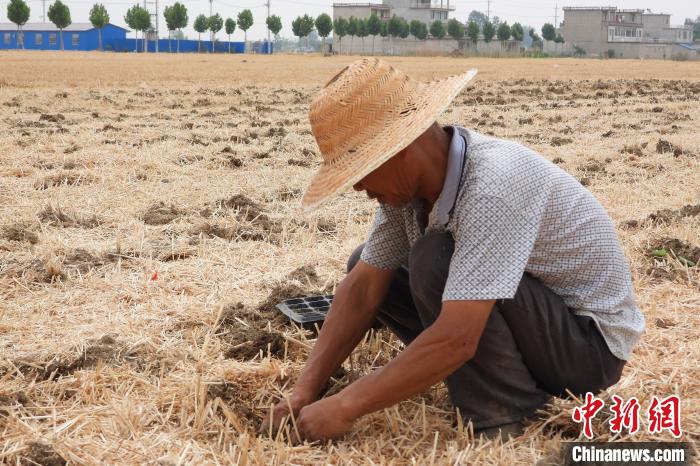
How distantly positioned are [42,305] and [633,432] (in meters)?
2.86

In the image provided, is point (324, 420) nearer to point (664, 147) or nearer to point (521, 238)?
Answer: point (521, 238)

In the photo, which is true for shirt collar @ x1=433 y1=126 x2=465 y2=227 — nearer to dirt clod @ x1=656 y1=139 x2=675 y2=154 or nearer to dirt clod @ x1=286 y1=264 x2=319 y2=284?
dirt clod @ x1=286 y1=264 x2=319 y2=284

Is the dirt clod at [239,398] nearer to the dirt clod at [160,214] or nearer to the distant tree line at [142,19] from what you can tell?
the dirt clod at [160,214]

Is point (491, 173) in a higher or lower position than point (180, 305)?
higher

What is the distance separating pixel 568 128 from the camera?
1132 centimetres

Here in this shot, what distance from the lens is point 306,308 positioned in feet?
13.2

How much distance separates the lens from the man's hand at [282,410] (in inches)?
116

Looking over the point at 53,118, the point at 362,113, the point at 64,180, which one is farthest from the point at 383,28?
the point at 362,113

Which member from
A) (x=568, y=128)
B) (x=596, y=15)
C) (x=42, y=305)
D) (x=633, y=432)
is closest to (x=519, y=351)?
(x=633, y=432)

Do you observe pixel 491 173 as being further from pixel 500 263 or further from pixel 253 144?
pixel 253 144

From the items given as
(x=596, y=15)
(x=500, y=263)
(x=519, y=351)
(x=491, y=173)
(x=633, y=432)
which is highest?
(x=596, y=15)

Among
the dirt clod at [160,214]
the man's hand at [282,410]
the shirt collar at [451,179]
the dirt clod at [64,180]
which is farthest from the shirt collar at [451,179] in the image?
the dirt clod at [64,180]

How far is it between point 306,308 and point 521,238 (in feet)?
5.85

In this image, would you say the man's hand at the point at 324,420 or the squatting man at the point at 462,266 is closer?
the squatting man at the point at 462,266
